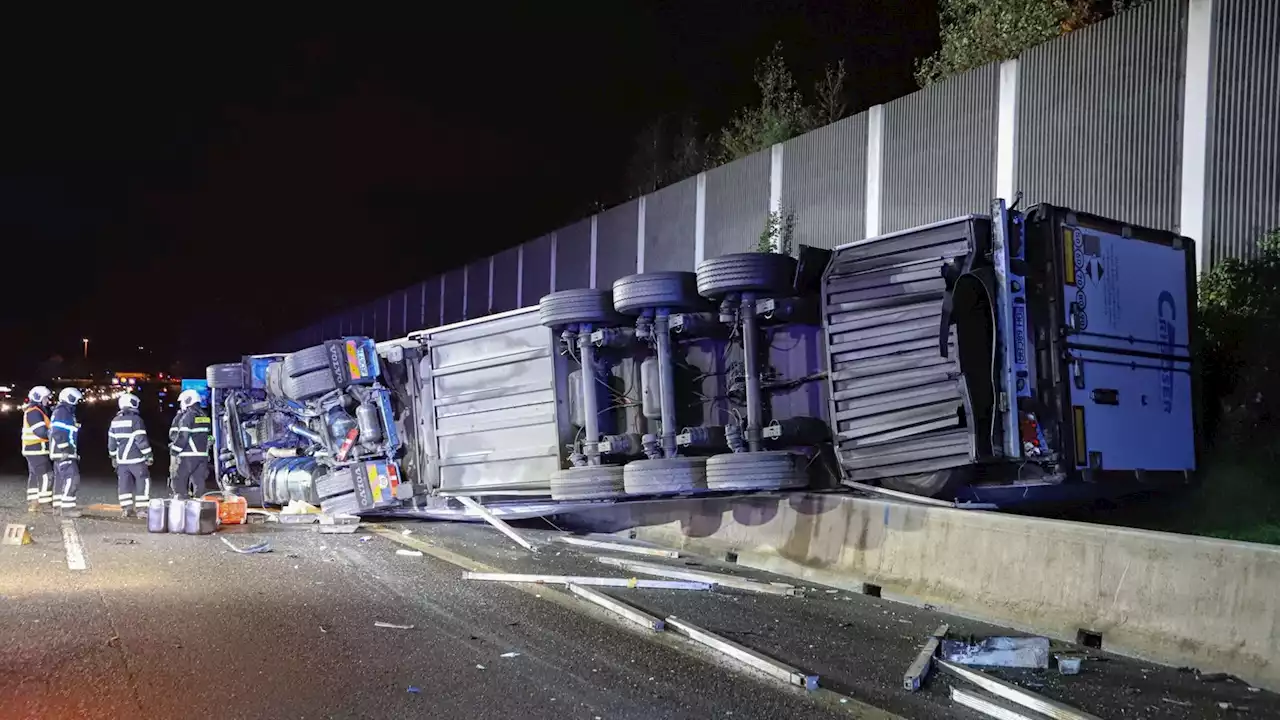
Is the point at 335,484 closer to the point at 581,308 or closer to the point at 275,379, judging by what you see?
the point at 275,379

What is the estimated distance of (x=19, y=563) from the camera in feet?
28.6

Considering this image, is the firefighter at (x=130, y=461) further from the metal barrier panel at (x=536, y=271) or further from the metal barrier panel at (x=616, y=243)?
the metal barrier panel at (x=536, y=271)

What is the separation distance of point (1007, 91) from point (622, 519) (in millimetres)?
6592

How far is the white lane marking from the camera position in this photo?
28.5 feet

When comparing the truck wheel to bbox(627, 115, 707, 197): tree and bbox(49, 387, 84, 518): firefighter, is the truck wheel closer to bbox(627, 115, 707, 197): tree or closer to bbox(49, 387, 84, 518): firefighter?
bbox(49, 387, 84, 518): firefighter

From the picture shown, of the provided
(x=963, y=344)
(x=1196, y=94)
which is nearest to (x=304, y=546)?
(x=963, y=344)

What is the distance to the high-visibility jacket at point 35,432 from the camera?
43.9ft

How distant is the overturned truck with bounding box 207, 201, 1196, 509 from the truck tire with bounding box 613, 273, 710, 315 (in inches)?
0.7

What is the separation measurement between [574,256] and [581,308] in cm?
1366

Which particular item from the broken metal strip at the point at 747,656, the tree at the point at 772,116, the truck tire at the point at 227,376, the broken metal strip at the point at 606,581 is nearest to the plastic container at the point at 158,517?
the truck tire at the point at 227,376

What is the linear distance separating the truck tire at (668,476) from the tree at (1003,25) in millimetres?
7268

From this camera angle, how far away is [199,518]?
10961 millimetres

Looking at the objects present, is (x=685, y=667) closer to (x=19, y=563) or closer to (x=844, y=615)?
(x=844, y=615)

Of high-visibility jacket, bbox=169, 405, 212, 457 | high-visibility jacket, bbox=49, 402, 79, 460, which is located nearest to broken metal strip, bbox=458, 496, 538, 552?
high-visibility jacket, bbox=169, 405, 212, 457
